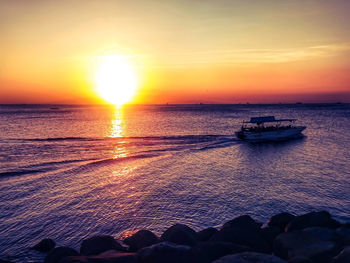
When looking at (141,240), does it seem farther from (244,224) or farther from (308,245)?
(308,245)

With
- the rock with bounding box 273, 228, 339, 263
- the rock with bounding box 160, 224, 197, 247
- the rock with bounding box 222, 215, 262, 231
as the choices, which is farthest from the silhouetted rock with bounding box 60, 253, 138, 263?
the rock with bounding box 273, 228, 339, 263

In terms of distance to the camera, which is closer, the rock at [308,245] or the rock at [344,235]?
the rock at [308,245]

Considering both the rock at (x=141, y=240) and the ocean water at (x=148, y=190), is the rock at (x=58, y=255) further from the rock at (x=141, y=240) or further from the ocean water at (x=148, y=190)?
the rock at (x=141, y=240)

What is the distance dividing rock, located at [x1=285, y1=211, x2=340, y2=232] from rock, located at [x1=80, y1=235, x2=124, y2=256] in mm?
7204

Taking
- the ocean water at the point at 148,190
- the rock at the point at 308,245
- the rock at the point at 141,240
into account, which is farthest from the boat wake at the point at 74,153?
the rock at the point at 308,245

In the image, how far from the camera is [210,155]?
35.2 metres

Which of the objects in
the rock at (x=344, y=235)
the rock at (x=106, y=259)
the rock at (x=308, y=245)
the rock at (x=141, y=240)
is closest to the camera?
the rock at (x=106, y=259)

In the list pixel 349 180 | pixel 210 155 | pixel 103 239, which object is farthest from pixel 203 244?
pixel 210 155

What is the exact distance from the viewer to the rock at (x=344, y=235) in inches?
384

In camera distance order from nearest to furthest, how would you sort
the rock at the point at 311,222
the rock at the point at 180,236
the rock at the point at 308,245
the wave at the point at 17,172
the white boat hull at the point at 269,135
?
the rock at the point at 308,245 < the rock at the point at 180,236 < the rock at the point at 311,222 < the wave at the point at 17,172 < the white boat hull at the point at 269,135

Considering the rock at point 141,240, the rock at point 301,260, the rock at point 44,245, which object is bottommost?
the rock at point 44,245

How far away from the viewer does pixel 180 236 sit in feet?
35.7

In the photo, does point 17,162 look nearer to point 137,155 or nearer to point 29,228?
point 137,155

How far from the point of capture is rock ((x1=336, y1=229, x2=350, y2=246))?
9.76 meters
